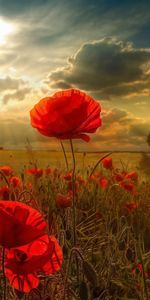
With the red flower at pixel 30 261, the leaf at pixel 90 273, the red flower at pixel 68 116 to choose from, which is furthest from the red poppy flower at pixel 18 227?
the red flower at pixel 68 116

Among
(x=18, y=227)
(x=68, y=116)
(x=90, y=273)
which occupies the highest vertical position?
(x=68, y=116)

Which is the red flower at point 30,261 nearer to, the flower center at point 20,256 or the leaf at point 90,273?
the flower center at point 20,256

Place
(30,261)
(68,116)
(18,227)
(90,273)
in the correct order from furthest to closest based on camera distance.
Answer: (68,116)
(90,273)
(30,261)
(18,227)

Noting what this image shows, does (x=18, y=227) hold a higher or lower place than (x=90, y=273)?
higher

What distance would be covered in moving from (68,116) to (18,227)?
2.04ft

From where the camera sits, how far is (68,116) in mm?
1667

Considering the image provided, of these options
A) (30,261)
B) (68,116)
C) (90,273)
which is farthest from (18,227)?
(68,116)

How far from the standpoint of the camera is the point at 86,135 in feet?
5.80

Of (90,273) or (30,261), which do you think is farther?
(90,273)

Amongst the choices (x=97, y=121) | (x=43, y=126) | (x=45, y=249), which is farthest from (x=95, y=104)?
(x=45, y=249)

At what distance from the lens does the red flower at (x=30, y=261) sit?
4.15ft

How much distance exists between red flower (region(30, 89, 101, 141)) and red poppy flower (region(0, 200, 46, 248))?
0.57 metres

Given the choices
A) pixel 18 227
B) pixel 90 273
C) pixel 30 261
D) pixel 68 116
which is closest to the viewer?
pixel 18 227

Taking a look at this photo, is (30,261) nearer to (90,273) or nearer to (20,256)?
(20,256)
